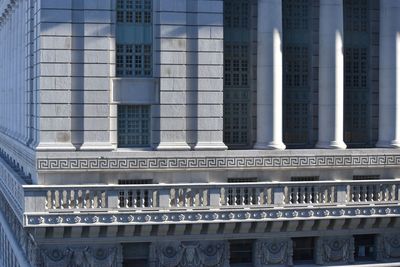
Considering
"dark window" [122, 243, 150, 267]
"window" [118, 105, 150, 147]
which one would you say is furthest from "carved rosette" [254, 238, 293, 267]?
"window" [118, 105, 150, 147]

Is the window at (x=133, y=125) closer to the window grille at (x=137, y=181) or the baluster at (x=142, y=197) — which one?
the window grille at (x=137, y=181)

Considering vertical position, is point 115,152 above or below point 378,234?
above

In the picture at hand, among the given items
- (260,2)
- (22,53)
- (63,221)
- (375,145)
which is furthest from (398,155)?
(22,53)

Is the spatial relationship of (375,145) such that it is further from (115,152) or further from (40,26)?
(40,26)

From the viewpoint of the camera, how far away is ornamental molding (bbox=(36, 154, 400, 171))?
43156 mm

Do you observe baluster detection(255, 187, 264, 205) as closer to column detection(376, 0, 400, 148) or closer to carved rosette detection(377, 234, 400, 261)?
carved rosette detection(377, 234, 400, 261)

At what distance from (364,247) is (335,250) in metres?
1.97

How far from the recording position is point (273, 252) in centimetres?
4512

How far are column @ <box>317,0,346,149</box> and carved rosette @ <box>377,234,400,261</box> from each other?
5408 mm

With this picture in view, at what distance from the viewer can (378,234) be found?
46875 mm

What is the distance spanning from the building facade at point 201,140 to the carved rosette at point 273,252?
57 millimetres

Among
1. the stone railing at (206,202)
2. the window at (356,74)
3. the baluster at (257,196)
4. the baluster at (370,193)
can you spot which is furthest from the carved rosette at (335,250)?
the window at (356,74)

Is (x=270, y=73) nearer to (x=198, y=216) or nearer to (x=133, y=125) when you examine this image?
(x=133, y=125)

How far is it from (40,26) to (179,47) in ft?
23.2
